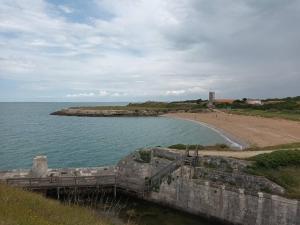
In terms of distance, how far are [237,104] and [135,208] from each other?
11707cm

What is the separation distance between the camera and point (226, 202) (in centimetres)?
1984

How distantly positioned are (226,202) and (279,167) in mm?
3999

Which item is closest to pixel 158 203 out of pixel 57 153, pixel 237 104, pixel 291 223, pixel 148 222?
pixel 148 222

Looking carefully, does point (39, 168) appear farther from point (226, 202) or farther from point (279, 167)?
point (279, 167)

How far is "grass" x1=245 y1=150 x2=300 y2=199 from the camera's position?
19136mm

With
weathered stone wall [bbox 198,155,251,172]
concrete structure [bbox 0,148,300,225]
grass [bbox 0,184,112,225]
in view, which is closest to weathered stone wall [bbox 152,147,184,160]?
concrete structure [bbox 0,148,300,225]

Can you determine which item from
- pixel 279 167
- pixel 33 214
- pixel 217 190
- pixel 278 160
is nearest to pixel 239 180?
pixel 217 190

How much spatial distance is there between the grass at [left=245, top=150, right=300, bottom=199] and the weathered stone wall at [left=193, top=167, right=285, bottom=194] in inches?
16.1

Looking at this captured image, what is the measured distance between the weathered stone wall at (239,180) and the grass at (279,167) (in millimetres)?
408

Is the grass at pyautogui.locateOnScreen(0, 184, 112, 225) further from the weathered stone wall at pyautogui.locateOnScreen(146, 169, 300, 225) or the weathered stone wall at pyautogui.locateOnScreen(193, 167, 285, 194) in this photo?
the weathered stone wall at pyautogui.locateOnScreen(193, 167, 285, 194)

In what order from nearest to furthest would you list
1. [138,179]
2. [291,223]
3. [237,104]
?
[291,223] < [138,179] < [237,104]

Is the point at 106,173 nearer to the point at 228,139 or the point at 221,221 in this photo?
the point at 221,221

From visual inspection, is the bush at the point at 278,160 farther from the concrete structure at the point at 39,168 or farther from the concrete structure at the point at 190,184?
the concrete structure at the point at 39,168

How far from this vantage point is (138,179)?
25.4 meters
